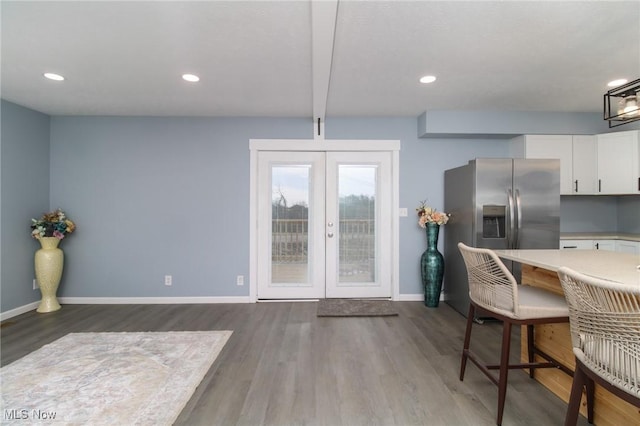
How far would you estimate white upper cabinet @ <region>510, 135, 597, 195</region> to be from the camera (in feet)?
11.9

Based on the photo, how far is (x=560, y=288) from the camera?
1.89 meters

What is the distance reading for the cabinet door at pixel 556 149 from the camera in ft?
11.9

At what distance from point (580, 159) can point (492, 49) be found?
101 inches

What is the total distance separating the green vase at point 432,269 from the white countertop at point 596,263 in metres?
1.53

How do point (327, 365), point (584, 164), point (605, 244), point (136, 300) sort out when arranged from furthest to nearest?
point (136, 300) → point (584, 164) → point (605, 244) → point (327, 365)

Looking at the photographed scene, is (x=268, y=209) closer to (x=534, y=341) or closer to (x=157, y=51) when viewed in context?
(x=157, y=51)

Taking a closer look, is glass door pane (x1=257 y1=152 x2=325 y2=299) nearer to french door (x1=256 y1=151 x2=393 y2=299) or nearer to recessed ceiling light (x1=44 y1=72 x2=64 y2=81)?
french door (x1=256 y1=151 x2=393 y2=299)

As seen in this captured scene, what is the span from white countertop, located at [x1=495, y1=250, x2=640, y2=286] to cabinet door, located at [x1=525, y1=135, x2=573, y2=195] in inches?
80.6

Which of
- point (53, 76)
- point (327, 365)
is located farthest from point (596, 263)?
point (53, 76)

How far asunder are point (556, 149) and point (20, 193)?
6.66m

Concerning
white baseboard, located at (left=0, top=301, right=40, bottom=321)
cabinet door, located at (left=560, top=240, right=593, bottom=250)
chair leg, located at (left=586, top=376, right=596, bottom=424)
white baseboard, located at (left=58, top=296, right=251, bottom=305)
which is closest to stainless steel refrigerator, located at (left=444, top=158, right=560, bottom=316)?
cabinet door, located at (left=560, top=240, right=593, bottom=250)

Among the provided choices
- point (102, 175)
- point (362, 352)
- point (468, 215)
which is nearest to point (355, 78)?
point (468, 215)

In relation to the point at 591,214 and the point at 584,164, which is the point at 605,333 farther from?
the point at 591,214

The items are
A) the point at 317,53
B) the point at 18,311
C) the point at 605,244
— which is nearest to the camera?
the point at 317,53
